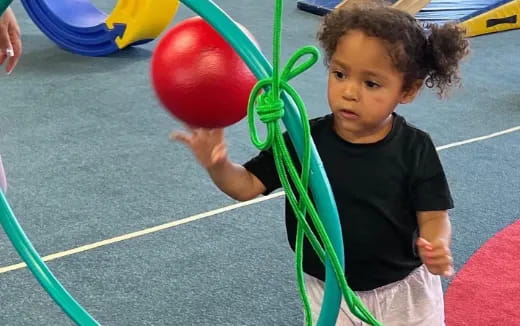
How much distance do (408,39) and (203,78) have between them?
0.33 m

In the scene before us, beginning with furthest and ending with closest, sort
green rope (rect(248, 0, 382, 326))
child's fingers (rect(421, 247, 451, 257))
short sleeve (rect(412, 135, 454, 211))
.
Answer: short sleeve (rect(412, 135, 454, 211))
child's fingers (rect(421, 247, 451, 257))
green rope (rect(248, 0, 382, 326))

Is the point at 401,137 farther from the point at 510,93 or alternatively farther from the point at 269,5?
the point at 269,5

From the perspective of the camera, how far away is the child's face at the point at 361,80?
0.98m

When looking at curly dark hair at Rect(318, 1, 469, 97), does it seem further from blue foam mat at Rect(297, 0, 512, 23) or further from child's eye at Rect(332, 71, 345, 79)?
blue foam mat at Rect(297, 0, 512, 23)

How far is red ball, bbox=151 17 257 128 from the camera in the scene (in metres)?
0.84

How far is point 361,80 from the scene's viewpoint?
3.22 feet

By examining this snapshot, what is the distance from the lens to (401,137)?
3.55 ft

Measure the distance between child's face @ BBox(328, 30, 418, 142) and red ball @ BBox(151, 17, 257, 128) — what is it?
0.17 m

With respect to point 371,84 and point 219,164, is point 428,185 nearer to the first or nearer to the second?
point 371,84

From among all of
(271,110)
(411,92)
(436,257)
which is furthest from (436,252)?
(271,110)

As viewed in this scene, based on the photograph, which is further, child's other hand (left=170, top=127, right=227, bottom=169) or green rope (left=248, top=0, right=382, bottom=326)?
child's other hand (left=170, top=127, right=227, bottom=169)

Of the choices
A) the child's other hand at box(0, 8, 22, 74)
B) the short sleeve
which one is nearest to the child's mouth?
the short sleeve

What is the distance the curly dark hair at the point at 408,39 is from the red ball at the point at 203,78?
0.73ft

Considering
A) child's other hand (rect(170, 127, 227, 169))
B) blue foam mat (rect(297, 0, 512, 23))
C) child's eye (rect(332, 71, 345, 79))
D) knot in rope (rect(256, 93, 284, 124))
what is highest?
knot in rope (rect(256, 93, 284, 124))
